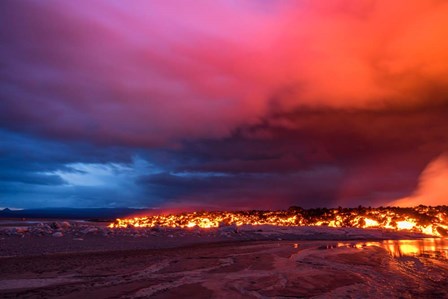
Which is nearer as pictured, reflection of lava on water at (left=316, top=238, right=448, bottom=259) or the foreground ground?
the foreground ground

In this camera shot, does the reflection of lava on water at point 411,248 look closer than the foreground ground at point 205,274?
No

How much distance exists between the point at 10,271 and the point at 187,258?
10.2 meters

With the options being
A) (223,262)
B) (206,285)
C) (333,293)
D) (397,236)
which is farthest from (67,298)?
(397,236)

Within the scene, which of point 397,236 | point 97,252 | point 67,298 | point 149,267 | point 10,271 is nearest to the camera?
point 67,298

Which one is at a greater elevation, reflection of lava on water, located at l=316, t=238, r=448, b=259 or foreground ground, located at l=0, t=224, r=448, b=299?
reflection of lava on water, located at l=316, t=238, r=448, b=259

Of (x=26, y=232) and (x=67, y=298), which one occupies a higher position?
(x=26, y=232)

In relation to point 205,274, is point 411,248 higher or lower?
higher

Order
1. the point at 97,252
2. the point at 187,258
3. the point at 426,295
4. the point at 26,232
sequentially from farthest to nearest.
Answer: the point at 26,232 → the point at 97,252 → the point at 187,258 → the point at 426,295

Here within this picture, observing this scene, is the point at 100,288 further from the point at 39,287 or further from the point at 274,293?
the point at 274,293

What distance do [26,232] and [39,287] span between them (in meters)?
27.8

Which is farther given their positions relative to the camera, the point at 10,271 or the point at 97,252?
the point at 97,252

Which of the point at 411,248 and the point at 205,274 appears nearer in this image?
the point at 205,274

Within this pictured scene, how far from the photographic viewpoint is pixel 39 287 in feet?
47.9

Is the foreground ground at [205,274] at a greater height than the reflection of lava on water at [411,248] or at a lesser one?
lesser
